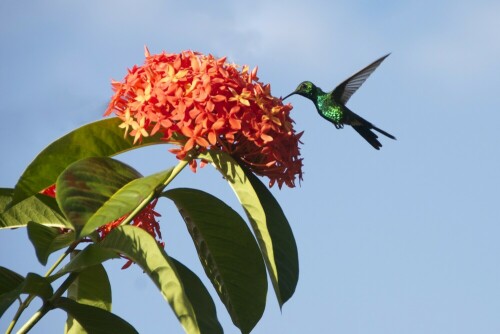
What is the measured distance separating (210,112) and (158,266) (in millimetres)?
574

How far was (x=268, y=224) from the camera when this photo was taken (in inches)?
111

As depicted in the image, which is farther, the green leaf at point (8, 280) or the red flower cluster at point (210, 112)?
the red flower cluster at point (210, 112)

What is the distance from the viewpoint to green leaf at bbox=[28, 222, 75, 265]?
2.63 meters

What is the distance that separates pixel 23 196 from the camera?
107 inches

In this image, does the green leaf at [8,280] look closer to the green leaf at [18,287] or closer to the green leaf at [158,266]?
the green leaf at [18,287]

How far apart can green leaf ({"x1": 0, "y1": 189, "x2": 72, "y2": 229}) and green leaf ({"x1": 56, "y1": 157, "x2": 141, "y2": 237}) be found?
14.4 inches

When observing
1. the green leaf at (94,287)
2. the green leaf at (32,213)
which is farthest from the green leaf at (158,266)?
the green leaf at (94,287)

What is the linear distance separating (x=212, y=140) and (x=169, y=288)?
53 cm

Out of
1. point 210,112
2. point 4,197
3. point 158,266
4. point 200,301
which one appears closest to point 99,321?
point 200,301

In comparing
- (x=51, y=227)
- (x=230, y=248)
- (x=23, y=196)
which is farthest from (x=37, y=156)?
(x=230, y=248)

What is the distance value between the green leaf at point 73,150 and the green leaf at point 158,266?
0.36 metres

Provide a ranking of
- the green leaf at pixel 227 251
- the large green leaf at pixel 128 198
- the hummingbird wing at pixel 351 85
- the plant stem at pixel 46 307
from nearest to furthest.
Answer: the large green leaf at pixel 128 198, the plant stem at pixel 46 307, the green leaf at pixel 227 251, the hummingbird wing at pixel 351 85

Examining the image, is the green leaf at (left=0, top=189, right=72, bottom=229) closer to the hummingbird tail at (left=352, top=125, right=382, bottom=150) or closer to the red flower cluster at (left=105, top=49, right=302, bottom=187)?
the red flower cluster at (left=105, top=49, right=302, bottom=187)

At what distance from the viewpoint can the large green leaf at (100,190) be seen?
2.41 m
